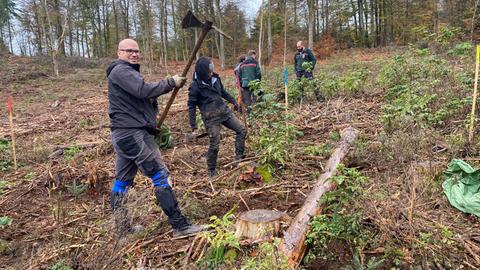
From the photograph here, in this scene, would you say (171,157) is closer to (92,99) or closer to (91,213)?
(91,213)

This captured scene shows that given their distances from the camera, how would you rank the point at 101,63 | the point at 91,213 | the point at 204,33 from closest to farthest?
1. the point at 204,33
2. the point at 91,213
3. the point at 101,63

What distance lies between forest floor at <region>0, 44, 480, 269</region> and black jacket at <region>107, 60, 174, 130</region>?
83cm

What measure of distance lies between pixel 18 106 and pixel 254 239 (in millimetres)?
15044

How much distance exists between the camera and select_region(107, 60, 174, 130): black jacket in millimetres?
3822

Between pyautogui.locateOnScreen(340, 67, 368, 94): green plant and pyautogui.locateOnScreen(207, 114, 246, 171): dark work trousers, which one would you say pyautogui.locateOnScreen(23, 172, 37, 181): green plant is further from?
pyautogui.locateOnScreen(340, 67, 368, 94): green plant

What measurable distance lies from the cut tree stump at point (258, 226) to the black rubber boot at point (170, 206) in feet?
2.11

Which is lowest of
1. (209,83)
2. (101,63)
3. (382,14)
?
(209,83)

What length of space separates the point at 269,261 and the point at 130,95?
2.20m

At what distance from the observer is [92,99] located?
54.9 ft

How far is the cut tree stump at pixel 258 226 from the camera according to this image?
3.49m

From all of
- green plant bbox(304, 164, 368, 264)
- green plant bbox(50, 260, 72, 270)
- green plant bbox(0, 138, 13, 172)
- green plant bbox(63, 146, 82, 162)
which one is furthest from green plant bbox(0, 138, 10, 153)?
green plant bbox(304, 164, 368, 264)

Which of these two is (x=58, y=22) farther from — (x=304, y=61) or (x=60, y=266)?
(x=60, y=266)

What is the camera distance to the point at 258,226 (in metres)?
3.51

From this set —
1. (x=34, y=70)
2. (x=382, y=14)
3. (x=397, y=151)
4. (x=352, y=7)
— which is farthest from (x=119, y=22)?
(x=397, y=151)
